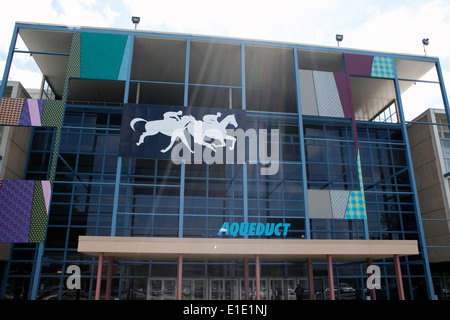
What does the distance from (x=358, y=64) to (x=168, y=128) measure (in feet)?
45.4

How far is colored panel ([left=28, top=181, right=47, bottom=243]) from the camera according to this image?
754 inches

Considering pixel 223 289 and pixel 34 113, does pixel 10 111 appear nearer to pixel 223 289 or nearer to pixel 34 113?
pixel 34 113

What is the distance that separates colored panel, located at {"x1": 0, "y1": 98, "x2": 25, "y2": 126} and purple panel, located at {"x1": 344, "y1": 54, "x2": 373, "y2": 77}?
21.0m

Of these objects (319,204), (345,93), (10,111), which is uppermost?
(345,93)

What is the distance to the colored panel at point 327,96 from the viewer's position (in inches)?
923

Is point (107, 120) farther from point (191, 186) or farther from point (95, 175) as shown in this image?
point (191, 186)

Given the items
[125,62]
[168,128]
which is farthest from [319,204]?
[125,62]

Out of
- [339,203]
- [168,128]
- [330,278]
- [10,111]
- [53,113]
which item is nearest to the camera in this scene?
[330,278]

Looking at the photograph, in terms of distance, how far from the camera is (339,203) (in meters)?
21.7

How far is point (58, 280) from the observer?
73.2 feet

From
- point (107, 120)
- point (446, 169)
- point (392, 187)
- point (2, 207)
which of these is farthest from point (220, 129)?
point (446, 169)

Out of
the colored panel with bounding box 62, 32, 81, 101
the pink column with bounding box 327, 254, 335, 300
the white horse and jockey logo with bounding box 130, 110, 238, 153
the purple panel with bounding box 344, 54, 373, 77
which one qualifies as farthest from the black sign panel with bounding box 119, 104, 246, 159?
the pink column with bounding box 327, 254, 335, 300

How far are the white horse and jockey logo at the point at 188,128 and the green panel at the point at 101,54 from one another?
144 inches

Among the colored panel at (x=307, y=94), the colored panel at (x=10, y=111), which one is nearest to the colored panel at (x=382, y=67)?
the colored panel at (x=307, y=94)
